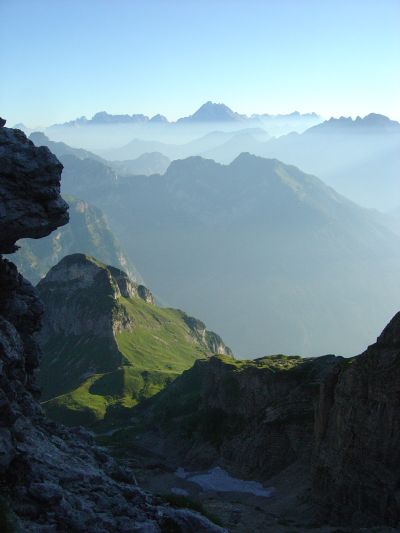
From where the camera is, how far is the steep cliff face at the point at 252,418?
464ft

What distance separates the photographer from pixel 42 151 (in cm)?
6669

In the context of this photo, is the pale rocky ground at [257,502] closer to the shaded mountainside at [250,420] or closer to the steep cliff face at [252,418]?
the shaded mountainside at [250,420]

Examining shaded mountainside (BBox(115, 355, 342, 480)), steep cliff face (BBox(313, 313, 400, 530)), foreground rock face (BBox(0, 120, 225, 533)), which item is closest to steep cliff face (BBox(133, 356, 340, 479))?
shaded mountainside (BBox(115, 355, 342, 480))

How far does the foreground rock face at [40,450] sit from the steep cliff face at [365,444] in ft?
152

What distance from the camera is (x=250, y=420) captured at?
16050 centimetres

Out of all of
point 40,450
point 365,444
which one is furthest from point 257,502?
point 40,450

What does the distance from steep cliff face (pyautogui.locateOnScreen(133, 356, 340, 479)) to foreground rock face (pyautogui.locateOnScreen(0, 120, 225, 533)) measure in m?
72.2

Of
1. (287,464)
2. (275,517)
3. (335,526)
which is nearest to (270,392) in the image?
(287,464)

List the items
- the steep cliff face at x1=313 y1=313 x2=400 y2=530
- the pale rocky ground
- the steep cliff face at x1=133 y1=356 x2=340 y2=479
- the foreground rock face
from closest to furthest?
the foreground rock face, the steep cliff face at x1=313 y1=313 x2=400 y2=530, the pale rocky ground, the steep cliff face at x1=133 y1=356 x2=340 y2=479

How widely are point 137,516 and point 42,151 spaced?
128ft

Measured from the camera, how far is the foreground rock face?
1828 inches

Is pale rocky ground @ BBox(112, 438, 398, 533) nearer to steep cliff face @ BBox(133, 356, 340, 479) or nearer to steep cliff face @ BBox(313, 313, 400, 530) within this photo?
steep cliff face @ BBox(313, 313, 400, 530)

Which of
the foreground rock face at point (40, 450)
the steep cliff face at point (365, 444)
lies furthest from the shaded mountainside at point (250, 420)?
the foreground rock face at point (40, 450)

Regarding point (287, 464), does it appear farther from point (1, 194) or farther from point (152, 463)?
point (1, 194)
